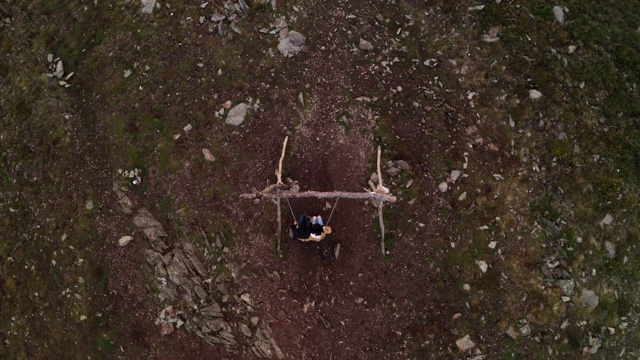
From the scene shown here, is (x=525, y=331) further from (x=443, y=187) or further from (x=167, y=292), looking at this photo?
Answer: (x=167, y=292)

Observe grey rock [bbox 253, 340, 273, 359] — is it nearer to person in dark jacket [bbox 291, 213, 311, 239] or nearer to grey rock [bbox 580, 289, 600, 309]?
person in dark jacket [bbox 291, 213, 311, 239]

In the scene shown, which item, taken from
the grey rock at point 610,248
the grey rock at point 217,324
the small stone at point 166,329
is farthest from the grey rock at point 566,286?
the small stone at point 166,329

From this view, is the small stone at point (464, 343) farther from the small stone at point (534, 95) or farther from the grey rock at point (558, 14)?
the grey rock at point (558, 14)

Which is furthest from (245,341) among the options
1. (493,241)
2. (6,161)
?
(6,161)

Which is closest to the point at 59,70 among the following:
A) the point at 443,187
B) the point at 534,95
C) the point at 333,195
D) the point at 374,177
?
the point at 333,195

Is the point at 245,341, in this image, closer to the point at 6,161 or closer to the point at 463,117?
the point at 463,117

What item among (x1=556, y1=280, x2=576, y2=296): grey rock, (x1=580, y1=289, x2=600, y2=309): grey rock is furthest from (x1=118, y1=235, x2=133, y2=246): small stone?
(x1=580, y1=289, x2=600, y2=309): grey rock

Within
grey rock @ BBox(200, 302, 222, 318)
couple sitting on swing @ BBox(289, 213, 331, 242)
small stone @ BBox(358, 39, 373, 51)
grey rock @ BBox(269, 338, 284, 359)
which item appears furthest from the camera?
small stone @ BBox(358, 39, 373, 51)
